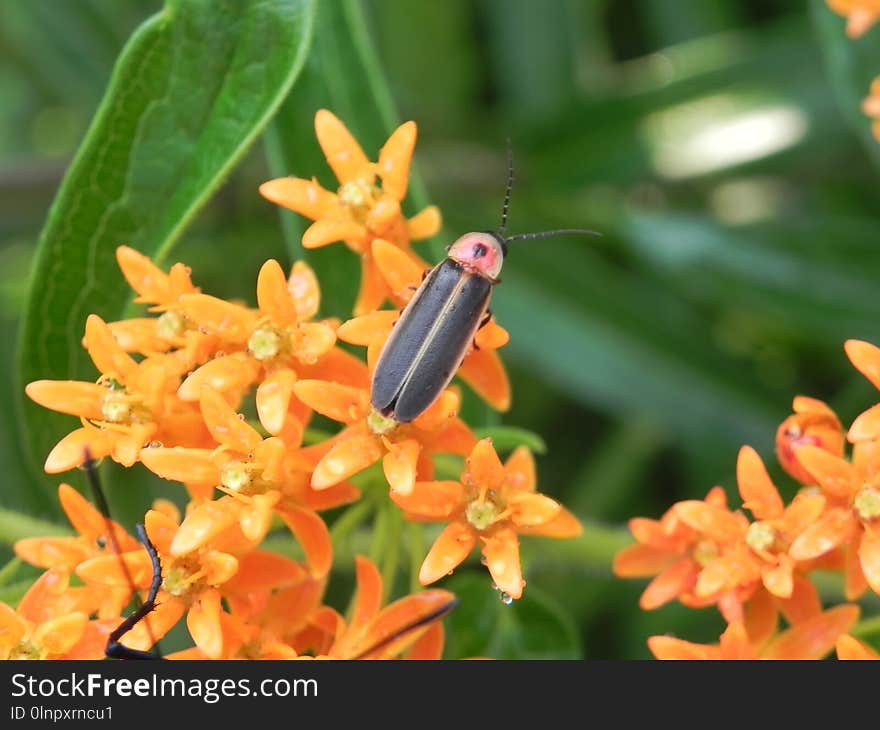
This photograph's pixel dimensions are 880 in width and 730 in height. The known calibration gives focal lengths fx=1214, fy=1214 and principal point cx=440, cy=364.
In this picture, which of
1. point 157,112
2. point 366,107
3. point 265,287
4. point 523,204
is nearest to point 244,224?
point 523,204

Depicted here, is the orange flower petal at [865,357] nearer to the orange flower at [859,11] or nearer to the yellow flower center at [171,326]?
the orange flower at [859,11]

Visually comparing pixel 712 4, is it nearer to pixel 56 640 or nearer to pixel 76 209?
pixel 76 209

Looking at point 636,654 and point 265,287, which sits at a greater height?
point 265,287

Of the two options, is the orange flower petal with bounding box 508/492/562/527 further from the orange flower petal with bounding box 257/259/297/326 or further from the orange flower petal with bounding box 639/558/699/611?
the orange flower petal with bounding box 257/259/297/326

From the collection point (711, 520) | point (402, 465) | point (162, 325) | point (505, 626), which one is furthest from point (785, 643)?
point (162, 325)

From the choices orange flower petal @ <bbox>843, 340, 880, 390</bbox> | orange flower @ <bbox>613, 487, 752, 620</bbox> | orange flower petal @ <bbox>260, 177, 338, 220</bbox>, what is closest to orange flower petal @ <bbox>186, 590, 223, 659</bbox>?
orange flower petal @ <bbox>260, 177, 338, 220</bbox>
